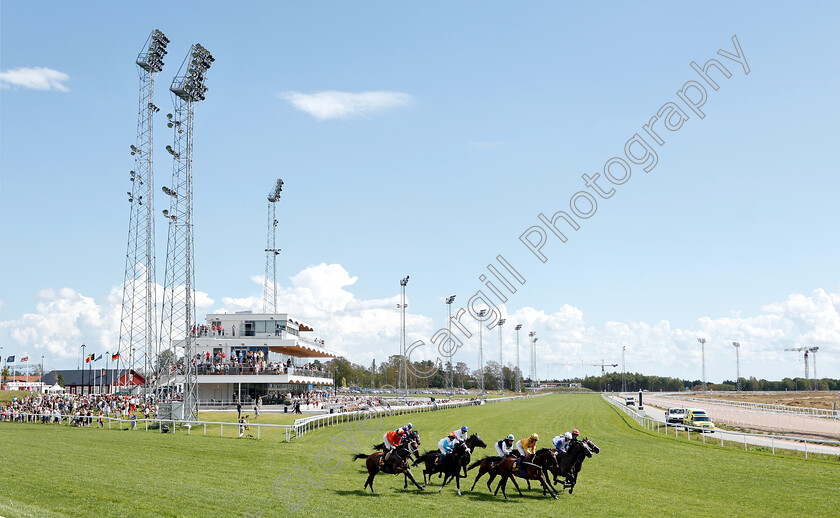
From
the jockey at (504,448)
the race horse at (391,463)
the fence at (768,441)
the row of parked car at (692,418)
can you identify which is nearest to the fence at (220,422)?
the race horse at (391,463)

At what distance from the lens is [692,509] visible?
12.6 meters

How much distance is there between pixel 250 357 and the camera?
50031mm

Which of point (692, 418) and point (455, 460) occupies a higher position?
point (455, 460)

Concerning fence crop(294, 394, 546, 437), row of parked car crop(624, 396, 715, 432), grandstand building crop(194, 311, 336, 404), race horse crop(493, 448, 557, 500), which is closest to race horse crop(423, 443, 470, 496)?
race horse crop(493, 448, 557, 500)

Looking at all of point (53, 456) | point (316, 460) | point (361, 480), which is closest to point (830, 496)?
point (361, 480)

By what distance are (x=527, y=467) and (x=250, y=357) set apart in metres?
39.6

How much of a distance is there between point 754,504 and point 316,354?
52.4 meters

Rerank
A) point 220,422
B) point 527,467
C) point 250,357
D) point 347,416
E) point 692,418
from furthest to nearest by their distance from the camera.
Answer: point 250,357, point 347,416, point 692,418, point 220,422, point 527,467

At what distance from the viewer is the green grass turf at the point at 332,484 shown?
Result: 11906 millimetres

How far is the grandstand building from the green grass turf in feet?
80.0

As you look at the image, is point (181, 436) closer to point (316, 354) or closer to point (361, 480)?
point (361, 480)

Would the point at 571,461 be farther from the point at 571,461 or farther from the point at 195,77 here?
the point at 195,77

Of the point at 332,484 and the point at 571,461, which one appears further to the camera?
the point at 332,484

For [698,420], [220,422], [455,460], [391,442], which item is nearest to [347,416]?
[220,422]
